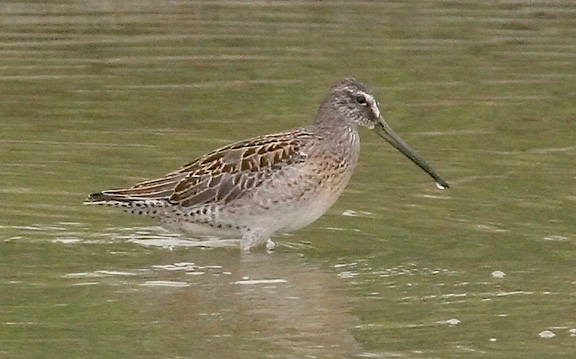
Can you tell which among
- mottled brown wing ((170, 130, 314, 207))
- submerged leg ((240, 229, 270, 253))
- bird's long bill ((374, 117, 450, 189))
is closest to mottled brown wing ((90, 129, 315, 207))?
mottled brown wing ((170, 130, 314, 207))

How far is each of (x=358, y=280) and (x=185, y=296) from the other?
1.02 meters

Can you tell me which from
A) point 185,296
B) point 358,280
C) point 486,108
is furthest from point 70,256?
point 486,108

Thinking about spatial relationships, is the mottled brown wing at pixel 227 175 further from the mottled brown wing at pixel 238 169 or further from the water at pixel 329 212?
the water at pixel 329 212

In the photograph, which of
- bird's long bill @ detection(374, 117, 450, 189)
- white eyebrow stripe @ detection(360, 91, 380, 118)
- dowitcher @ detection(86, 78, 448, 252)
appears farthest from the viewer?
bird's long bill @ detection(374, 117, 450, 189)

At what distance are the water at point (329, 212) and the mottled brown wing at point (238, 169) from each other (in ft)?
1.19

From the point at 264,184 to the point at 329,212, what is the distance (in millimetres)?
1154

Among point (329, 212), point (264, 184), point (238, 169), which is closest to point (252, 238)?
point (264, 184)

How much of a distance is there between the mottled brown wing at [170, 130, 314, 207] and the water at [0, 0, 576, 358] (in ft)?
1.19

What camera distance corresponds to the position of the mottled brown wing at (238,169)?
10.7 meters

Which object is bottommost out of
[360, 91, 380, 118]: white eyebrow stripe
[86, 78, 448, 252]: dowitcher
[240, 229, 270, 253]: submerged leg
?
[240, 229, 270, 253]: submerged leg

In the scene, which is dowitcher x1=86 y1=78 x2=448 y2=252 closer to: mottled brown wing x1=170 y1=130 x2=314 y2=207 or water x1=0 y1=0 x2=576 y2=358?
mottled brown wing x1=170 y1=130 x2=314 y2=207

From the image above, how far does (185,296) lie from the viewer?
31.0 ft

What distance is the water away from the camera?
8.73 metres

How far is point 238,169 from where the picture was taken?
35.4 ft
